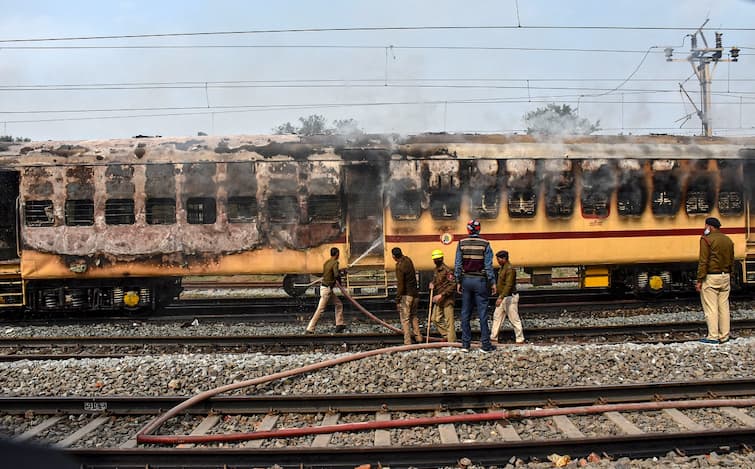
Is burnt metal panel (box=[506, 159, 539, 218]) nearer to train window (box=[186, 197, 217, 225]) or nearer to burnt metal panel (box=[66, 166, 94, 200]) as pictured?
train window (box=[186, 197, 217, 225])

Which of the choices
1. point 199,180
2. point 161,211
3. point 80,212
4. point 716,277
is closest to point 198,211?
point 199,180

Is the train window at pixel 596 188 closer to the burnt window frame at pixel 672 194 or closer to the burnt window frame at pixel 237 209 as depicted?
the burnt window frame at pixel 672 194

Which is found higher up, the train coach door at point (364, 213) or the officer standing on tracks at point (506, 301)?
the train coach door at point (364, 213)

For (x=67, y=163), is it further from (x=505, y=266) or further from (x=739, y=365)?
(x=739, y=365)

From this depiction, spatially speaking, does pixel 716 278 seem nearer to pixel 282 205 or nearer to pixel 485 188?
pixel 485 188

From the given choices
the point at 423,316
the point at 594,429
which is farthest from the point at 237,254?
the point at 594,429

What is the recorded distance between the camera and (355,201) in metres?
11.5

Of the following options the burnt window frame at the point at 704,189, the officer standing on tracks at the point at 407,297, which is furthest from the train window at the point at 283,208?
the burnt window frame at the point at 704,189

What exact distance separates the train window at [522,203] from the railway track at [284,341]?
8.90 feet

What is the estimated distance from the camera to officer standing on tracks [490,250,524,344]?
9.26 m

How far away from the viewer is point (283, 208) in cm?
1149

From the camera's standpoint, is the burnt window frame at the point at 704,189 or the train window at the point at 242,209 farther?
the burnt window frame at the point at 704,189

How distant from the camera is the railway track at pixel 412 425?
5.03 metres

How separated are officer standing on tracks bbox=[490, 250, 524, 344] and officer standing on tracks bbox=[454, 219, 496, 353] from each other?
115 centimetres
